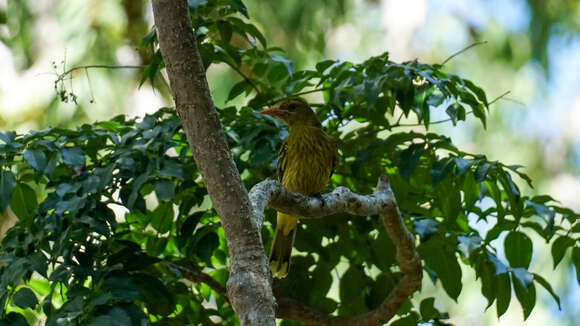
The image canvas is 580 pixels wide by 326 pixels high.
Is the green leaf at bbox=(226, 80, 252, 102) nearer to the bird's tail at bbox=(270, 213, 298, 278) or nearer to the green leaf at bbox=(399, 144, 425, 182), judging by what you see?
the bird's tail at bbox=(270, 213, 298, 278)

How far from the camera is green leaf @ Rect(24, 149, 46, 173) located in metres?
2.81

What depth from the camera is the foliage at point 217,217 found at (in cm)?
268

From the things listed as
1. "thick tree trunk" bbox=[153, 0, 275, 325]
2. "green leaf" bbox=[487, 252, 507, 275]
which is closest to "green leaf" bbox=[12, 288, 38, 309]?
"thick tree trunk" bbox=[153, 0, 275, 325]

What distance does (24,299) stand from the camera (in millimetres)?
Answer: 2562

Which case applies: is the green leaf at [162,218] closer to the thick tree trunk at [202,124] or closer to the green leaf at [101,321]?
the green leaf at [101,321]

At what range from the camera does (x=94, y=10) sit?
260 inches

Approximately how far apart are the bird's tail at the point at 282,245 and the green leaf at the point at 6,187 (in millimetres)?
1078

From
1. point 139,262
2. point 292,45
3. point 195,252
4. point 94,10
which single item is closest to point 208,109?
point 139,262

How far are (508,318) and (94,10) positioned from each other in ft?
17.1

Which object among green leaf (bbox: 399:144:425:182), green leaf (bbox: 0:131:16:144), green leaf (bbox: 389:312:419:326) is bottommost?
green leaf (bbox: 389:312:419:326)

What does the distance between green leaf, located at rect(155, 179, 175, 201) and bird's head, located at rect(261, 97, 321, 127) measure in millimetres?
1122

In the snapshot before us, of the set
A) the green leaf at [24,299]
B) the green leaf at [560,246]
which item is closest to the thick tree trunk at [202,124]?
the green leaf at [24,299]

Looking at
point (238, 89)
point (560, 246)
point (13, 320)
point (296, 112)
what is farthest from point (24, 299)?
point (560, 246)

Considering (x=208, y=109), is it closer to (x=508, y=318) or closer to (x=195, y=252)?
(x=195, y=252)
